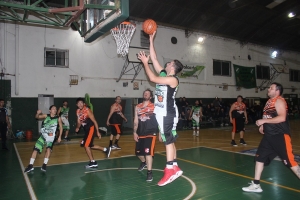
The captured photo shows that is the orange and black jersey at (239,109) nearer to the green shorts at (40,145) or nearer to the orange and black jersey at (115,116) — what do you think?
the orange and black jersey at (115,116)

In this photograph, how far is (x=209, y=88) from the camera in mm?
22594

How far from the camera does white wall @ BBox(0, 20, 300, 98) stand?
15.1m

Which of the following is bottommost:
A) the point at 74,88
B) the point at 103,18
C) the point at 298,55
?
the point at 74,88

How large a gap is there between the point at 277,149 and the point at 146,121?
2.93 m

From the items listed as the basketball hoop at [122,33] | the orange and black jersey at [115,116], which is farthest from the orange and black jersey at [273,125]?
the basketball hoop at [122,33]

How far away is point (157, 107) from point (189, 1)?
1584 cm

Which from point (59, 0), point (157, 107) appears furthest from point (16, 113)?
point (157, 107)

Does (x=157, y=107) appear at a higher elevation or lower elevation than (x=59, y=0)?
lower

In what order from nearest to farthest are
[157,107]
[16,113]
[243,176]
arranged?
[157,107]
[243,176]
[16,113]

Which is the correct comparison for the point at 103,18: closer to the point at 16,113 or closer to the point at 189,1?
the point at 16,113

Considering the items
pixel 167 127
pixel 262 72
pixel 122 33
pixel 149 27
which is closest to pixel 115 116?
pixel 122 33

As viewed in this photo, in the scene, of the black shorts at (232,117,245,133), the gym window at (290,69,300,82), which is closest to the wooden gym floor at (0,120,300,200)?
the black shorts at (232,117,245,133)

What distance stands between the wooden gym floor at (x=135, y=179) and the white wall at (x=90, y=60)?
25.1 feet

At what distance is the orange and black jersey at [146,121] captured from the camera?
6.20 meters
